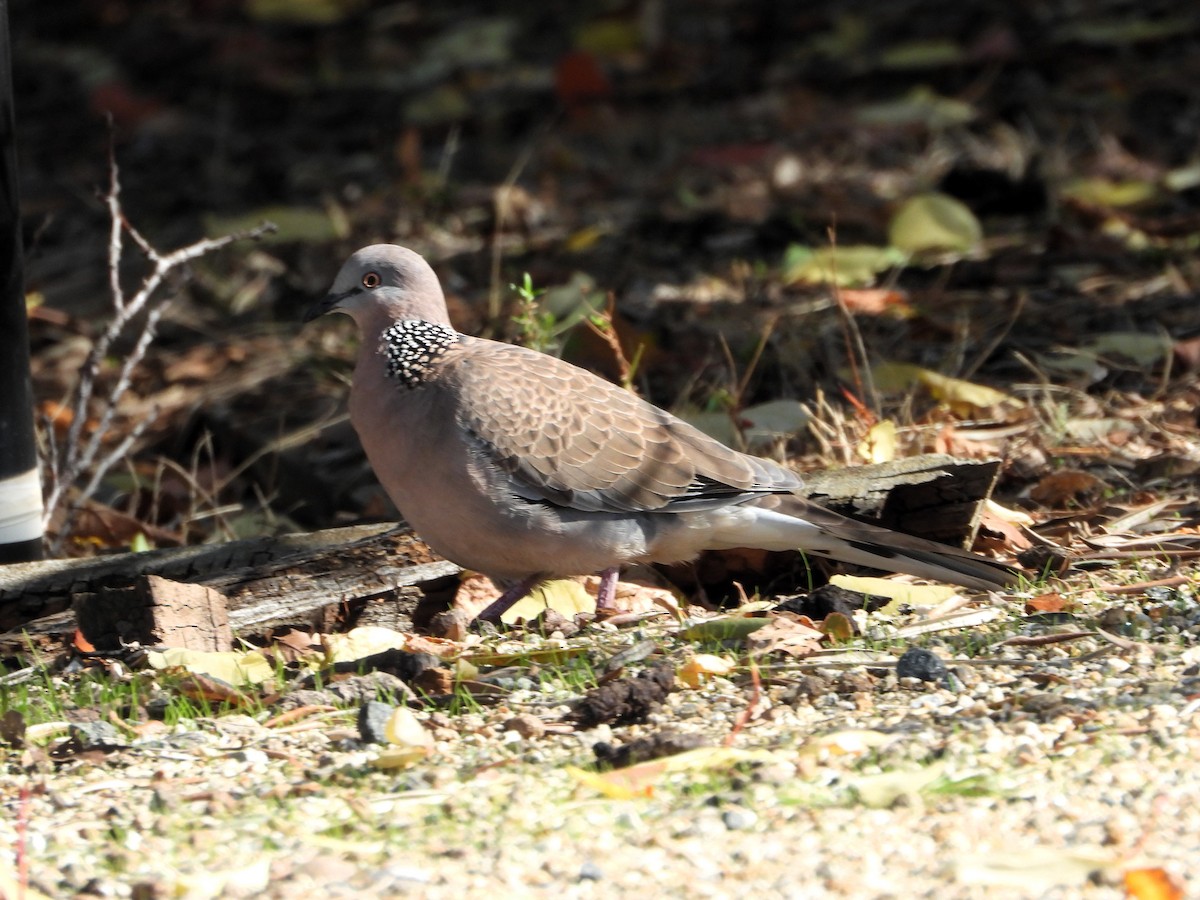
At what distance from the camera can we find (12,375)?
457 centimetres

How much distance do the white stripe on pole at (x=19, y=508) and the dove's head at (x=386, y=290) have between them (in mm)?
900

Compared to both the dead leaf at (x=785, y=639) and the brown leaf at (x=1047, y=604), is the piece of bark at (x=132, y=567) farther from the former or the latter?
the brown leaf at (x=1047, y=604)

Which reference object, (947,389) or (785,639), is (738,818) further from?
(947,389)

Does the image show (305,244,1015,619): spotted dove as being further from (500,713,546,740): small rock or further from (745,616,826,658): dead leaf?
(500,713,546,740): small rock

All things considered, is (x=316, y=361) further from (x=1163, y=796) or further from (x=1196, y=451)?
(x=1163, y=796)

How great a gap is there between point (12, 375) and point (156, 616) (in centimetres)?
102

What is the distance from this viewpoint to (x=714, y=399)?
5.76m

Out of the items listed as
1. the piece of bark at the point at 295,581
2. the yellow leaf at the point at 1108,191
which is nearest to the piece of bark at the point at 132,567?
the piece of bark at the point at 295,581

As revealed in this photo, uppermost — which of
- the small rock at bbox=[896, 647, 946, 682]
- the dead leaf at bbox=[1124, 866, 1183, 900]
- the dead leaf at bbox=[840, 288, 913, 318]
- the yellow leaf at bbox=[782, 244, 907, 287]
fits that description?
the yellow leaf at bbox=[782, 244, 907, 287]

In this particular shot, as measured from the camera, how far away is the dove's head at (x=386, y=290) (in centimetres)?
461

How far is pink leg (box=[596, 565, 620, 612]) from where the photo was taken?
439cm

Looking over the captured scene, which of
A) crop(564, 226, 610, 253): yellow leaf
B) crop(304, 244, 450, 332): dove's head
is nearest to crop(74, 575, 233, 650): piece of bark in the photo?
crop(304, 244, 450, 332): dove's head

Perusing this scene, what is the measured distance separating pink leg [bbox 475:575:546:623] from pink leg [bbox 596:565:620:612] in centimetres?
17

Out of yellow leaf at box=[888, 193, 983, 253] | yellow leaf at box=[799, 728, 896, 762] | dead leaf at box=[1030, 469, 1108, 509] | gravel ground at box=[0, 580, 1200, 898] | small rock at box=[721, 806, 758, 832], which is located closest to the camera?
gravel ground at box=[0, 580, 1200, 898]
